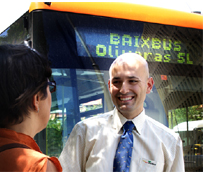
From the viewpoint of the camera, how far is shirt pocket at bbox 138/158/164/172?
7.20ft

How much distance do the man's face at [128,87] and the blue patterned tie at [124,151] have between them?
14 cm

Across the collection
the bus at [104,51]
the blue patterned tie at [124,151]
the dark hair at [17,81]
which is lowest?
the blue patterned tie at [124,151]

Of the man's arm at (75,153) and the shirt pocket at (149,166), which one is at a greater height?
the man's arm at (75,153)

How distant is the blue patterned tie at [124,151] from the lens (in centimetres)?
216

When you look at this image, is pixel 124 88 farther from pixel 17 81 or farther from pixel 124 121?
pixel 17 81

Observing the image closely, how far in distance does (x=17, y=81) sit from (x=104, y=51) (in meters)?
2.95

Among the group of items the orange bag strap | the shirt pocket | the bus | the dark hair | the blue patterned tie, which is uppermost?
the bus

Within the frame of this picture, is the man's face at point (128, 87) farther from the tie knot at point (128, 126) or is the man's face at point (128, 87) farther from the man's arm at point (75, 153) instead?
the man's arm at point (75, 153)

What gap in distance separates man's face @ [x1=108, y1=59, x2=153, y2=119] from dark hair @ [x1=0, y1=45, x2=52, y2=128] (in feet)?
3.43

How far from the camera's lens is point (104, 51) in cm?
421

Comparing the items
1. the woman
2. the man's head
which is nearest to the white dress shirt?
the man's head

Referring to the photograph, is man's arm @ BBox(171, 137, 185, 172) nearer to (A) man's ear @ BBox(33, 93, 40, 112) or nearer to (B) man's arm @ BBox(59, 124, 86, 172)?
(B) man's arm @ BBox(59, 124, 86, 172)

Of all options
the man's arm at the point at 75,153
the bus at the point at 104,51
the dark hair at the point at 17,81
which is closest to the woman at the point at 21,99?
the dark hair at the point at 17,81

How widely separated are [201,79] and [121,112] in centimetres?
286
